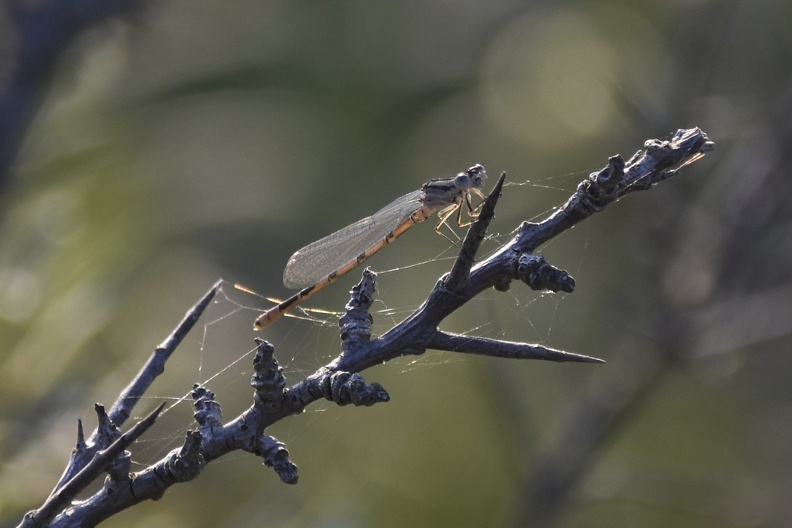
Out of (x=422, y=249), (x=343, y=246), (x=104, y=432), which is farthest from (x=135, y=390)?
(x=422, y=249)

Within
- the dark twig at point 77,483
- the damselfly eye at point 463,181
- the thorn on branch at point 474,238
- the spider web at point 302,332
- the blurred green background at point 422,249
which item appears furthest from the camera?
the spider web at point 302,332

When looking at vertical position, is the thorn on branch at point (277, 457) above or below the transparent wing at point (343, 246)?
below

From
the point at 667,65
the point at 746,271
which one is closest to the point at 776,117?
the point at 746,271

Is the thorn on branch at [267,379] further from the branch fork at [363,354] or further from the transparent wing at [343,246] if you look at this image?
the transparent wing at [343,246]

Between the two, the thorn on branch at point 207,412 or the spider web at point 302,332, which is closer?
the thorn on branch at point 207,412

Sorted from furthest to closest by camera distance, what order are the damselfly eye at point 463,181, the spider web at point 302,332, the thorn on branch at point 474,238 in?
the spider web at point 302,332 → the damselfly eye at point 463,181 → the thorn on branch at point 474,238

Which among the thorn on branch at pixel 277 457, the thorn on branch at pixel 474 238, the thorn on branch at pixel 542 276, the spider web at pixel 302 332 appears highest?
the spider web at pixel 302 332

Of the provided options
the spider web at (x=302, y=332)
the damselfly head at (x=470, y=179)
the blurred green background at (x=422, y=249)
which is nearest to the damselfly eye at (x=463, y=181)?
the damselfly head at (x=470, y=179)
